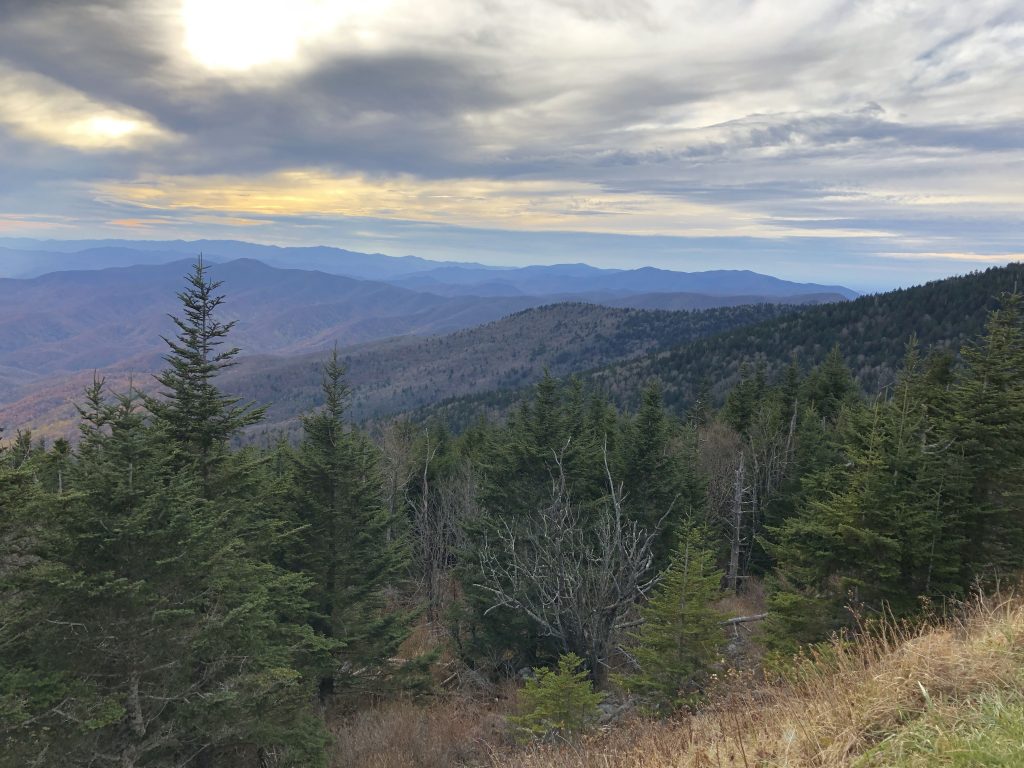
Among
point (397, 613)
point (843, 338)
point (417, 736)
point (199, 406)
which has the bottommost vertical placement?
point (417, 736)

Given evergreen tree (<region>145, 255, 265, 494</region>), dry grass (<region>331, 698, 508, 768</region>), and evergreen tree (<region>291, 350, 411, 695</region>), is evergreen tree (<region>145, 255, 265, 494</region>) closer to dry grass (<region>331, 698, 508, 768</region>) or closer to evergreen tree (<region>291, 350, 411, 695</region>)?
evergreen tree (<region>291, 350, 411, 695</region>)

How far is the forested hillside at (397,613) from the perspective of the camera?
823cm

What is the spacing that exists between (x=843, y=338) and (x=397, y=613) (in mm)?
139535

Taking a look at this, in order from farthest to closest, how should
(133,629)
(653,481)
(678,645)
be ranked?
(653,481), (678,645), (133,629)

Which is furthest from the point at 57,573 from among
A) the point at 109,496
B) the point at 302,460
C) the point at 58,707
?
the point at 302,460

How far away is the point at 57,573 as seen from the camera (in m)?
8.96

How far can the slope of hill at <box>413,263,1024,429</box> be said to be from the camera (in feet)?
378

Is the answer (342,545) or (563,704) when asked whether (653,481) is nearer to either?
(342,545)

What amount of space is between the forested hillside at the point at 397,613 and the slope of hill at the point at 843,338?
9268 centimetres

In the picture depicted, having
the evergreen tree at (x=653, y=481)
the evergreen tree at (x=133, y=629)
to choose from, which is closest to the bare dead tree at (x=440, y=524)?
the evergreen tree at (x=653, y=481)

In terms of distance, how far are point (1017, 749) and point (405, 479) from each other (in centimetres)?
3389

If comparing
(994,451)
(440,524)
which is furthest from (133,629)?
(440,524)

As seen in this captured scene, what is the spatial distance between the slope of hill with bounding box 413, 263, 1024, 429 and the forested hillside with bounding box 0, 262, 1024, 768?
92679 mm

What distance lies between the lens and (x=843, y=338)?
129 m
